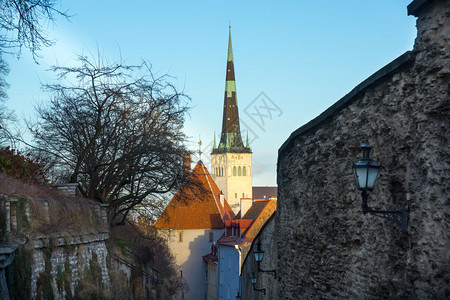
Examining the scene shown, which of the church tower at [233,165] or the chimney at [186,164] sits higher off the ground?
the church tower at [233,165]

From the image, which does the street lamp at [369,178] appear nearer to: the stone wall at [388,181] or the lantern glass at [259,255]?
the stone wall at [388,181]

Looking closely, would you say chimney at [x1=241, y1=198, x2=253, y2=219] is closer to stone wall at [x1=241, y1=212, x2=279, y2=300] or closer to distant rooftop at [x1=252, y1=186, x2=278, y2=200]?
stone wall at [x1=241, y1=212, x2=279, y2=300]

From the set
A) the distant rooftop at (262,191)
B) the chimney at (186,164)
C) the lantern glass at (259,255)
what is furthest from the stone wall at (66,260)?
Answer: the distant rooftop at (262,191)

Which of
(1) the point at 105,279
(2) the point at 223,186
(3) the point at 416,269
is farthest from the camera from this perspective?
(2) the point at 223,186

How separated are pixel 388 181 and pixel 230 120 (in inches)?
3699

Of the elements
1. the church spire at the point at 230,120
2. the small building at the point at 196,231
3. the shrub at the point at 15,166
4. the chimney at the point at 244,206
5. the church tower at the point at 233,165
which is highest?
the church spire at the point at 230,120

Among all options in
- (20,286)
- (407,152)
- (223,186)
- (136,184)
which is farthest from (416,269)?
(223,186)

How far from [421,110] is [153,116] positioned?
1600 cm

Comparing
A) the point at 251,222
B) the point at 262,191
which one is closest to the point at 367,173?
the point at 251,222

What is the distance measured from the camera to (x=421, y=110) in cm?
579

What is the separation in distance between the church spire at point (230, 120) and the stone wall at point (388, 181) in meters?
88.5

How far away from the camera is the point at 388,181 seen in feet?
21.2

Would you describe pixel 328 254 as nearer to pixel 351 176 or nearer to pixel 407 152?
pixel 351 176

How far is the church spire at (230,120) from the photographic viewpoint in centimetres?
9769
